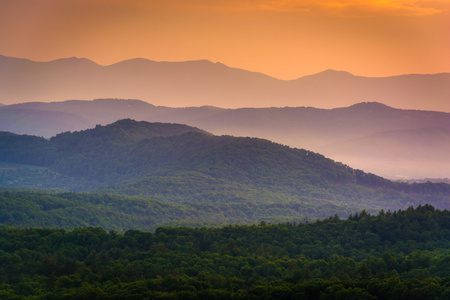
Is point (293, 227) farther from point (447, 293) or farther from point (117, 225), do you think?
point (117, 225)

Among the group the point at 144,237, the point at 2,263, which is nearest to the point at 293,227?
the point at 144,237

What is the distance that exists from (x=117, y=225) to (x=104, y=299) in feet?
268

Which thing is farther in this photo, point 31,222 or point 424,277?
point 31,222

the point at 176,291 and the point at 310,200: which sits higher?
the point at 310,200

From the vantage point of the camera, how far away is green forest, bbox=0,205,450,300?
165 ft

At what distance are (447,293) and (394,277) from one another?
5.95 metres

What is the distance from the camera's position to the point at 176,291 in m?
52.5

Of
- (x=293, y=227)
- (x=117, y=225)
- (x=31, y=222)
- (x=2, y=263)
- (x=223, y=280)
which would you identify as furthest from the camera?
(x=117, y=225)

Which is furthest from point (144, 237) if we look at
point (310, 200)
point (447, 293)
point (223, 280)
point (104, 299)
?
point (310, 200)

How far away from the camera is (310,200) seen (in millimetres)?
198375

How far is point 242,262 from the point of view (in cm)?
6575

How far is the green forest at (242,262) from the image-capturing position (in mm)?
50188

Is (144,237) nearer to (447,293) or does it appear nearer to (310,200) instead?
(447,293)

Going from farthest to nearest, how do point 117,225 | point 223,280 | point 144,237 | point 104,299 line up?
point 117,225
point 144,237
point 223,280
point 104,299
